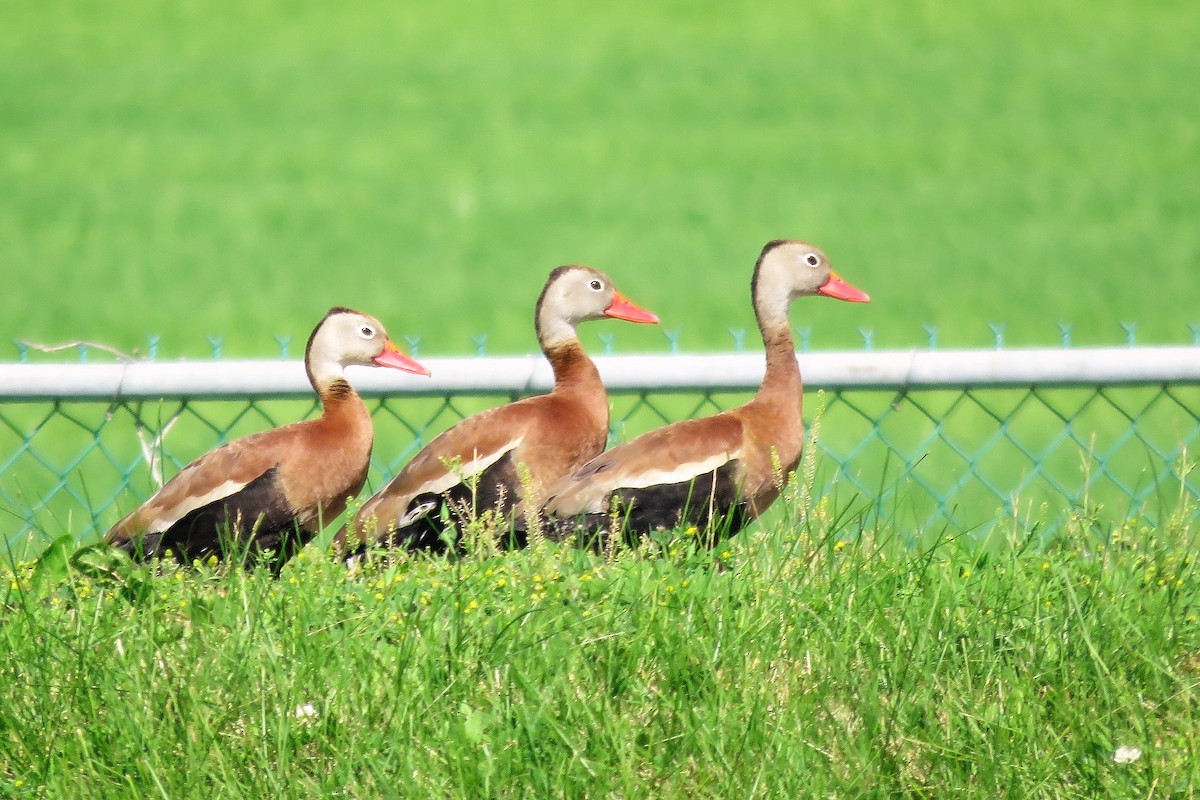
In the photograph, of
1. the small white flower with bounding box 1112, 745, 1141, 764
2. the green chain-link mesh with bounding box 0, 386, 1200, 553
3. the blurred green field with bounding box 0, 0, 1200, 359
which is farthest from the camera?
the blurred green field with bounding box 0, 0, 1200, 359

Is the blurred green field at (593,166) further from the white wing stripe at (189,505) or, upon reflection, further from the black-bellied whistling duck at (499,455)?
the white wing stripe at (189,505)

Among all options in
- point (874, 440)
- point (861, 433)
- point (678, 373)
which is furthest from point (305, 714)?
point (861, 433)

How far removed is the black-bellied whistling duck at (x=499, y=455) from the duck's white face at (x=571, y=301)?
1.8 inches

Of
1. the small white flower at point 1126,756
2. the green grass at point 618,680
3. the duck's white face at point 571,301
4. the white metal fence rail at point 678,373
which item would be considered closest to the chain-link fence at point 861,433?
the white metal fence rail at point 678,373

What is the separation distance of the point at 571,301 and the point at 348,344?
0.55 m

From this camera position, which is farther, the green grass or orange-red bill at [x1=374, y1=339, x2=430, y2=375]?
orange-red bill at [x1=374, y1=339, x2=430, y2=375]

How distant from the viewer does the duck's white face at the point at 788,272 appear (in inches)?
150

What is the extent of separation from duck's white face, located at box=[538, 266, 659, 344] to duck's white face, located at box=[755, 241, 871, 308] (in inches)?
11.5

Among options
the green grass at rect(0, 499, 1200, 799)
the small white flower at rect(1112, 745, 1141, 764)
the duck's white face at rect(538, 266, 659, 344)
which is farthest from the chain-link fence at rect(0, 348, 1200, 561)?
the small white flower at rect(1112, 745, 1141, 764)

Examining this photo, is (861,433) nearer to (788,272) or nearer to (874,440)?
(874,440)

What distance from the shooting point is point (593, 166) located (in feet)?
46.8

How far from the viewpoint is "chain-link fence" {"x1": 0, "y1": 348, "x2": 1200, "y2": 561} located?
367 cm

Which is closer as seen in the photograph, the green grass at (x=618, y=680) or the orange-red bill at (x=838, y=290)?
the green grass at (x=618, y=680)

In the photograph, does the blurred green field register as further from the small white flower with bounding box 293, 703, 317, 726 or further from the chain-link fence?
the small white flower with bounding box 293, 703, 317, 726
